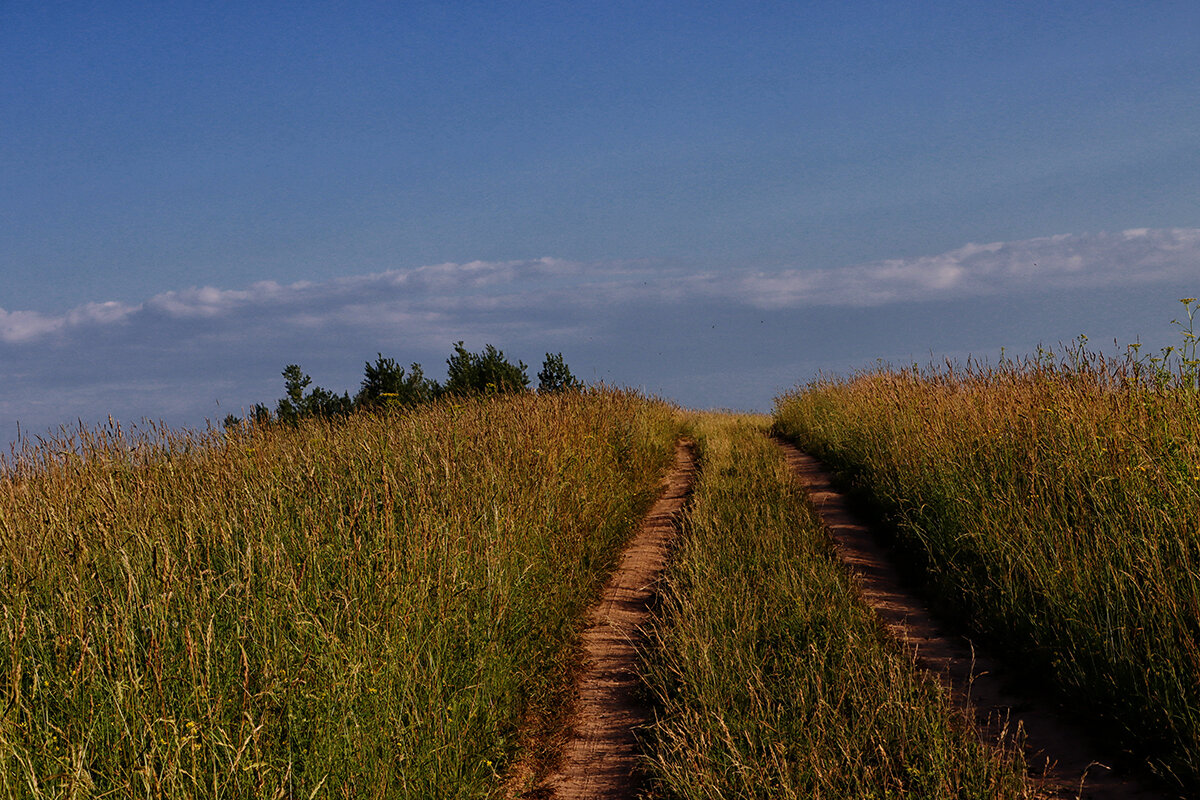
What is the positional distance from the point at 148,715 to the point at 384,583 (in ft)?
4.93

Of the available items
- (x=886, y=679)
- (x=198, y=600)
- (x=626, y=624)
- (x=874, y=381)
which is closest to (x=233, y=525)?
(x=198, y=600)

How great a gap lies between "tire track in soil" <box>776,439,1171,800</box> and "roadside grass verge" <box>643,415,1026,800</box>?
0.66 ft

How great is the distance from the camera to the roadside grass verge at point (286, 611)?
3297mm

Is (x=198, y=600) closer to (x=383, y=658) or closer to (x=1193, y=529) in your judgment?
(x=383, y=658)

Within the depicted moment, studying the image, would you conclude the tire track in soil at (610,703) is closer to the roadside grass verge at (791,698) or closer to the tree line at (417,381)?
the roadside grass verge at (791,698)

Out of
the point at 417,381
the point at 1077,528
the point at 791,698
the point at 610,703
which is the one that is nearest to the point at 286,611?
the point at 610,703

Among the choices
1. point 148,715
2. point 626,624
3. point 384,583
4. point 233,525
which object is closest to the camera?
point 148,715

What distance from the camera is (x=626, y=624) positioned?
6672 mm

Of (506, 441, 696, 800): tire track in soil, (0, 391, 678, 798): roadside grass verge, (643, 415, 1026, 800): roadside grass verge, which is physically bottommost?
(506, 441, 696, 800): tire track in soil

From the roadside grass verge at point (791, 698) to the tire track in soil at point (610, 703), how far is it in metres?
0.21

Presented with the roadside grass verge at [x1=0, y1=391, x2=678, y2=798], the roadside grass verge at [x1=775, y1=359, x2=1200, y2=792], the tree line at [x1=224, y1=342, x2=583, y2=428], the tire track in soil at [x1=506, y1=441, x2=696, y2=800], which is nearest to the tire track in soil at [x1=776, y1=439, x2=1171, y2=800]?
the roadside grass verge at [x1=775, y1=359, x2=1200, y2=792]

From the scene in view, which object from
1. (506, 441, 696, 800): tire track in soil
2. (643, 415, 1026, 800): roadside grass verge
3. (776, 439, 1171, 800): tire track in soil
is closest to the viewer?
(643, 415, 1026, 800): roadside grass verge

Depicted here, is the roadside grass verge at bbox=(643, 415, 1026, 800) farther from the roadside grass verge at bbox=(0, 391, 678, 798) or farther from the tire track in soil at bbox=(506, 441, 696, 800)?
the roadside grass verge at bbox=(0, 391, 678, 798)

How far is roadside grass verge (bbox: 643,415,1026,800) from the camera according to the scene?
144 inches
